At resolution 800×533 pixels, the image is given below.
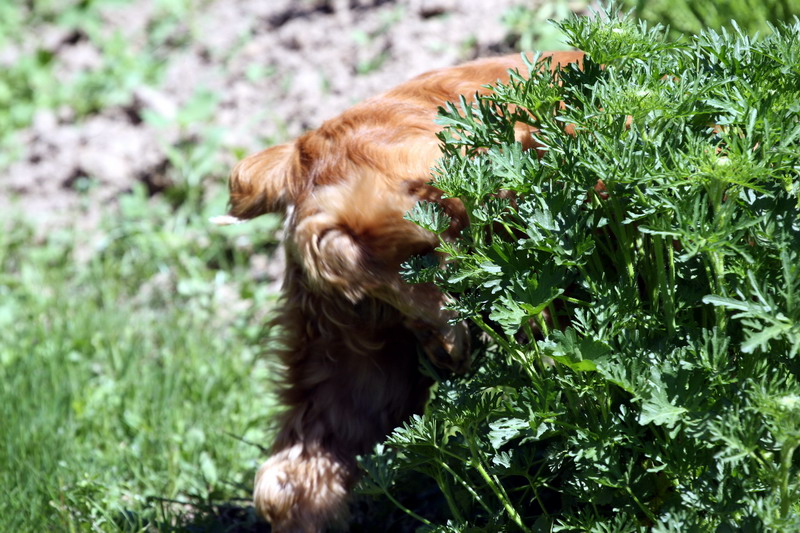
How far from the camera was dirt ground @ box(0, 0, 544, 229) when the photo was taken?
5332 mm

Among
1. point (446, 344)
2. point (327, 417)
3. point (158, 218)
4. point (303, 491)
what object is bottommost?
point (158, 218)

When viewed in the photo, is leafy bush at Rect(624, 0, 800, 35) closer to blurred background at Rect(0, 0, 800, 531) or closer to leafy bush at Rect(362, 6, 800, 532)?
blurred background at Rect(0, 0, 800, 531)

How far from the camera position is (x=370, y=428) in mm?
2795

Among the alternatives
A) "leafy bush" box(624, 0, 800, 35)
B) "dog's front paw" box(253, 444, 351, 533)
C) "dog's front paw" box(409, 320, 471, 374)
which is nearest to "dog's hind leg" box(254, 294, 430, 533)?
"dog's front paw" box(253, 444, 351, 533)

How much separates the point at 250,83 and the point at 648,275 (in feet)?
13.8

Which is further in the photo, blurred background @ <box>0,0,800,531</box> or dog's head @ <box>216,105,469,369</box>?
blurred background @ <box>0,0,800,531</box>

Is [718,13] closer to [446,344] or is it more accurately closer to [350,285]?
[446,344]

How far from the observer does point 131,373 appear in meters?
4.17

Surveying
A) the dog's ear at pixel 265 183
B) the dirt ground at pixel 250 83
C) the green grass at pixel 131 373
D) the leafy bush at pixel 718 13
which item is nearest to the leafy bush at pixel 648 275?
the dog's ear at pixel 265 183

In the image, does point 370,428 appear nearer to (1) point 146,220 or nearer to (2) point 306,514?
(2) point 306,514

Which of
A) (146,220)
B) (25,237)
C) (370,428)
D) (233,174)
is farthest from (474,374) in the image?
(25,237)

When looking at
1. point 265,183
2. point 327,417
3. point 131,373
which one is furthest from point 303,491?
point 131,373

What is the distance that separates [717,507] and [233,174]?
61.0 inches

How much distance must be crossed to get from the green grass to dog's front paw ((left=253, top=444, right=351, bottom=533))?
16.5 inches
